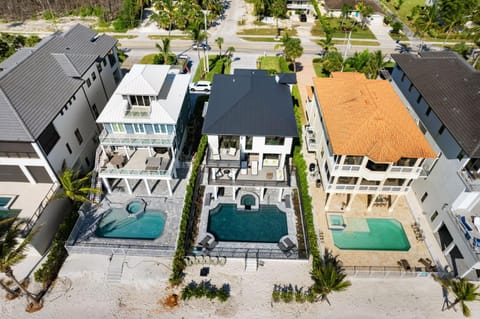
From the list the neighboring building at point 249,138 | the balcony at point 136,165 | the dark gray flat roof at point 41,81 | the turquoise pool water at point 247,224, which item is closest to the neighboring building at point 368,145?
the neighboring building at point 249,138

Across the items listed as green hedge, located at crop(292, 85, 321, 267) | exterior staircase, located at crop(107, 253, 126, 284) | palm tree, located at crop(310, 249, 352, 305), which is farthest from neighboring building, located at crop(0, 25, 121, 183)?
palm tree, located at crop(310, 249, 352, 305)

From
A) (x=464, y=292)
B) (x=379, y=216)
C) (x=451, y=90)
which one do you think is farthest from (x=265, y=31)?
(x=464, y=292)

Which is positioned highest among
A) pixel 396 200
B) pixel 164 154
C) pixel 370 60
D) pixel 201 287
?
pixel 370 60

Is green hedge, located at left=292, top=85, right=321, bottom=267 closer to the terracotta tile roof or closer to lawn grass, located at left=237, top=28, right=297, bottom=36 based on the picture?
the terracotta tile roof

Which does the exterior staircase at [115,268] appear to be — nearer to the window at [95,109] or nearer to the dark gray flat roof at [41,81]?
the dark gray flat roof at [41,81]

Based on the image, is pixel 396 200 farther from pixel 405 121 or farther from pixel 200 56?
pixel 200 56

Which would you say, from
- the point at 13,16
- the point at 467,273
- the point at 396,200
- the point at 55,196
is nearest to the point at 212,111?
the point at 55,196
